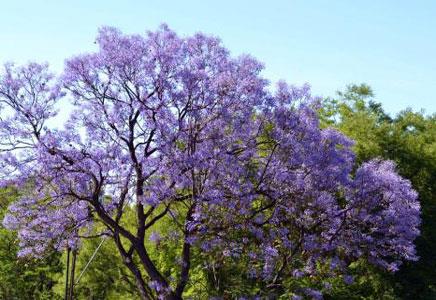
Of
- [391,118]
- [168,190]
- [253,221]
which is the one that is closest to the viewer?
[168,190]

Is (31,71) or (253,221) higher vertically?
(31,71)

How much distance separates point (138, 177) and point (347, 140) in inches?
201

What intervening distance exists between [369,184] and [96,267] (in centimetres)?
1544

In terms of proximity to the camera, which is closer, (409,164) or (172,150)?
(172,150)

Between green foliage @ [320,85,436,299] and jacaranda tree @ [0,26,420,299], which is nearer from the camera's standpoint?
jacaranda tree @ [0,26,420,299]

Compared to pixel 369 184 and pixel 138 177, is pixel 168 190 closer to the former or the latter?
pixel 138 177

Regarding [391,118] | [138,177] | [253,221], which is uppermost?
[391,118]

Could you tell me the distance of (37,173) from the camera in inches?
501

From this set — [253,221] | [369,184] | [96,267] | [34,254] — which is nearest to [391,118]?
[96,267]

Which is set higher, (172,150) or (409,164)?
(409,164)

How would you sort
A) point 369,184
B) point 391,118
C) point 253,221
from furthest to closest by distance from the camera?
point 391,118 → point 369,184 → point 253,221

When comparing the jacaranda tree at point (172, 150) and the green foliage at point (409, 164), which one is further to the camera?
the green foliage at point (409, 164)

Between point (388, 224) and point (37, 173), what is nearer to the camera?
point (37, 173)

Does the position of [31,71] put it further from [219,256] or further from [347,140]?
[347,140]
